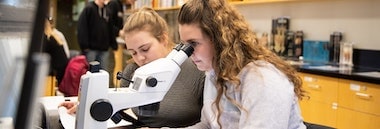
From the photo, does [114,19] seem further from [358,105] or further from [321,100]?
[358,105]

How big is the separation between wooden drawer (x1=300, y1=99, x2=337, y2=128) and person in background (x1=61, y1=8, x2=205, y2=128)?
4.68ft

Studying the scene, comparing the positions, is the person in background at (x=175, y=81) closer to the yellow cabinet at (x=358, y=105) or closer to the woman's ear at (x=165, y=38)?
the woman's ear at (x=165, y=38)

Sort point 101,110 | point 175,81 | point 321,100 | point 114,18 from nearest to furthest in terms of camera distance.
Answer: point 101,110 < point 175,81 < point 321,100 < point 114,18

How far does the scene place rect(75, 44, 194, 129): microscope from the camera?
0.98 meters

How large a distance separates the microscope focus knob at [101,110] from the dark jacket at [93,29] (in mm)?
3876

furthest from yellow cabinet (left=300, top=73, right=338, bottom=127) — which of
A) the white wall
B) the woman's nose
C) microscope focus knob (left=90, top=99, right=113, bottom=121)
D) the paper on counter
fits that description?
microscope focus knob (left=90, top=99, right=113, bottom=121)

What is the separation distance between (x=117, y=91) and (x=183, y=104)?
59cm

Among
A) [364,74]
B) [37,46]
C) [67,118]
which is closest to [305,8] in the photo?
Result: [364,74]

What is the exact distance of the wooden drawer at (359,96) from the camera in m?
2.50

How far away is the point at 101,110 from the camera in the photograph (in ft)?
3.24

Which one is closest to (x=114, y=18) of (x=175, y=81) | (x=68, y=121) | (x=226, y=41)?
(x=175, y=81)

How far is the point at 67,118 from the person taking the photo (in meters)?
1.34

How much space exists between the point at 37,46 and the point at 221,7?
97cm

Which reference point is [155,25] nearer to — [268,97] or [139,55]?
[139,55]
